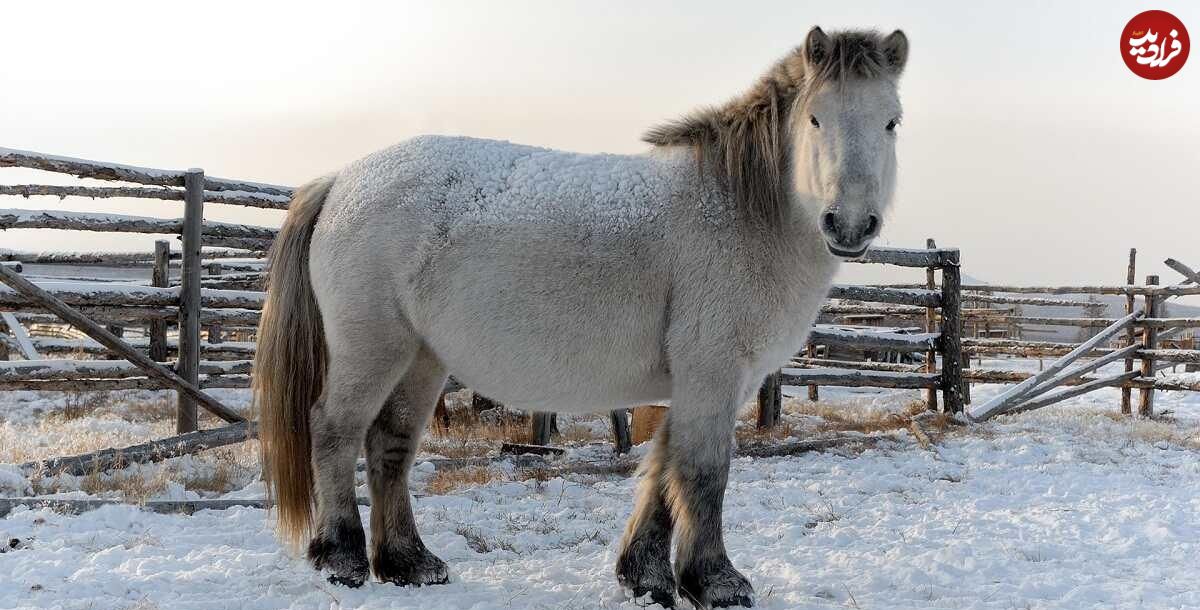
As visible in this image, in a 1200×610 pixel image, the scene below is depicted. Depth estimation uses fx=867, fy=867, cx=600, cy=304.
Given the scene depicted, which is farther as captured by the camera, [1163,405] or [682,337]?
[1163,405]

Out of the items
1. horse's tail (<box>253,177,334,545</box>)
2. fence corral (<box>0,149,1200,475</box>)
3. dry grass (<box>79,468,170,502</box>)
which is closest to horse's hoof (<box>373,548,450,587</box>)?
horse's tail (<box>253,177,334,545</box>)

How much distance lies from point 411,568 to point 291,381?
99cm

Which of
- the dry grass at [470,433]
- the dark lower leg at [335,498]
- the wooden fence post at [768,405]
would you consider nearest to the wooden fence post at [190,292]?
the dry grass at [470,433]

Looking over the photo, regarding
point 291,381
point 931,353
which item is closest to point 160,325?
point 291,381

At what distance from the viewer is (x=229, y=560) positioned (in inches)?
147

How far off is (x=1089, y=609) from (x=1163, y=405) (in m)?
A: 11.2

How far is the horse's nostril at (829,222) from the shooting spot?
3.09 metres

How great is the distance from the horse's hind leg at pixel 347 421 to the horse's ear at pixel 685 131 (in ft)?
4.58

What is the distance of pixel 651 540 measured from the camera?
3.51 meters

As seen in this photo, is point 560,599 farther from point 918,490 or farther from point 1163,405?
point 1163,405

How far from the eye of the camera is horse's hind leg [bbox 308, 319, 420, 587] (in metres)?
3.62

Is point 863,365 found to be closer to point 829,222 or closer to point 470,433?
point 470,433

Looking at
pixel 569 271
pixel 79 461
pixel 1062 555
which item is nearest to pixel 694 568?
Result: pixel 569 271

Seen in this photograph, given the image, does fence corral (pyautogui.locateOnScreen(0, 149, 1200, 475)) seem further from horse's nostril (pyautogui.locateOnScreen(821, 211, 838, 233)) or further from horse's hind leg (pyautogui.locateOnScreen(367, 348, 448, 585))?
horse's nostril (pyautogui.locateOnScreen(821, 211, 838, 233))
